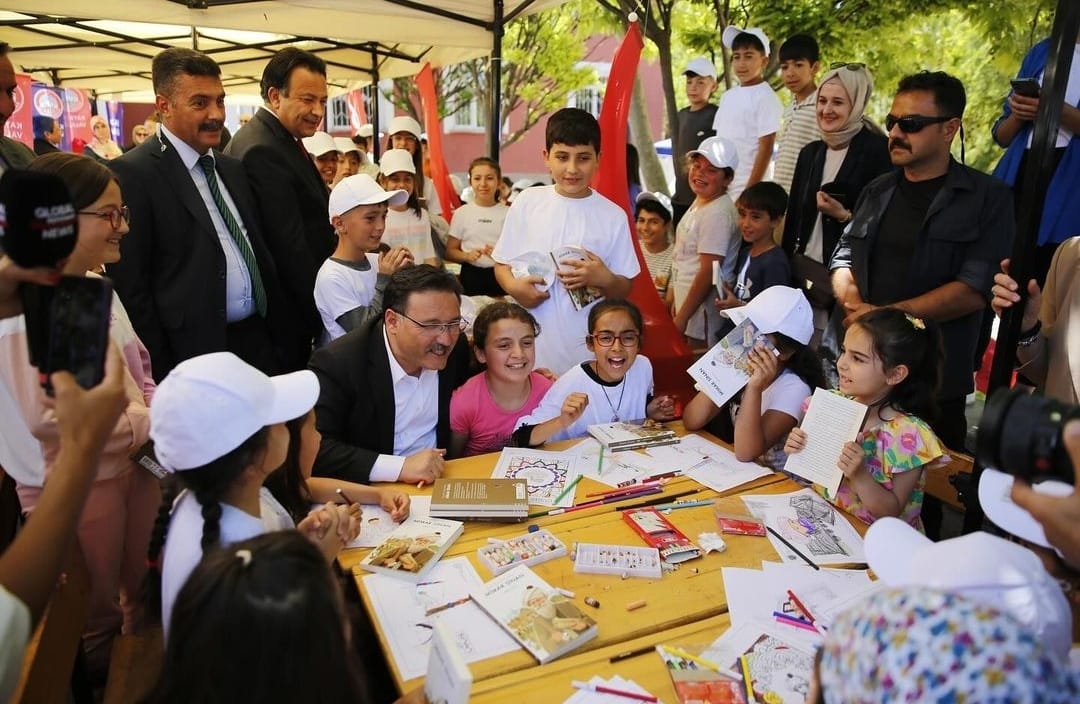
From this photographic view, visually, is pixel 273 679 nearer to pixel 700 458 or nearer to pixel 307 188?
pixel 700 458

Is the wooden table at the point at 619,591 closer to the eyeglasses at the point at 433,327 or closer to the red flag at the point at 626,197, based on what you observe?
the eyeglasses at the point at 433,327

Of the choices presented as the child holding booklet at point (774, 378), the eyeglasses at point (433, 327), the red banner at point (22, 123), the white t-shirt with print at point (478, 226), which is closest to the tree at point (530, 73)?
the red banner at point (22, 123)

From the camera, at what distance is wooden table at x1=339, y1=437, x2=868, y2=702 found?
4.92 ft

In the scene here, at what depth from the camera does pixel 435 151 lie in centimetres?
708

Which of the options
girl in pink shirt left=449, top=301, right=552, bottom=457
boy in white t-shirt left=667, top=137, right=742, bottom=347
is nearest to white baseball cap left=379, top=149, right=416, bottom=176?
boy in white t-shirt left=667, top=137, right=742, bottom=347

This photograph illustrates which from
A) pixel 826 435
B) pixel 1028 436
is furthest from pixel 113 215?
pixel 1028 436

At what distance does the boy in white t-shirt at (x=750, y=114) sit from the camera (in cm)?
498

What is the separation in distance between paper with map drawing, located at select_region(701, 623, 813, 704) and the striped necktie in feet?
8.37

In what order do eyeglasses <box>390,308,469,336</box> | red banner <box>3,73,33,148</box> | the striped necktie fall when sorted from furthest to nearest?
1. red banner <box>3,73,33,148</box>
2. the striped necktie
3. eyeglasses <box>390,308,469,336</box>

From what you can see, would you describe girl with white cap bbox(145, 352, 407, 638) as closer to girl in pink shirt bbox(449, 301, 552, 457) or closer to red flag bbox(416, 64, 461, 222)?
girl in pink shirt bbox(449, 301, 552, 457)

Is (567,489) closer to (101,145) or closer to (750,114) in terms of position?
(750,114)

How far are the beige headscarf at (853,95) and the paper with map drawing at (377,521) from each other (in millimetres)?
3074

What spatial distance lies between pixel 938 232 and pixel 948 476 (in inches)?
39.4

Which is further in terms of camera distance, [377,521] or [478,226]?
[478,226]
